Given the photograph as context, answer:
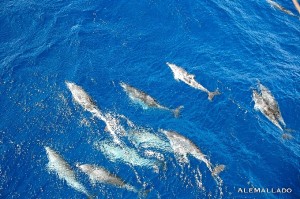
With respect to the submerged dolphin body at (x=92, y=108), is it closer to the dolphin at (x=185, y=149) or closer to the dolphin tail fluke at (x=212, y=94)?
the dolphin at (x=185, y=149)

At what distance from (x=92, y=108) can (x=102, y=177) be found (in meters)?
6.08

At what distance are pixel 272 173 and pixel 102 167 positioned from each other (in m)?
12.4

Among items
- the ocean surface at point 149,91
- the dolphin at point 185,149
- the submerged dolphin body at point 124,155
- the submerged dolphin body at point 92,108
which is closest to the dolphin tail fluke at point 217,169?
the dolphin at point 185,149

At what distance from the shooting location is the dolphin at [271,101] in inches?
1058

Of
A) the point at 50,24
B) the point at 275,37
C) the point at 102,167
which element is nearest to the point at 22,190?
the point at 102,167

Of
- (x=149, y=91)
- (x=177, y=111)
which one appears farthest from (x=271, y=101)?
(x=149, y=91)

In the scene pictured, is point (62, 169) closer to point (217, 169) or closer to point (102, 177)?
point (102, 177)

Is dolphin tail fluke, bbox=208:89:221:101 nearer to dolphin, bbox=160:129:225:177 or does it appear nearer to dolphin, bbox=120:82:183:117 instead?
dolphin, bbox=120:82:183:117

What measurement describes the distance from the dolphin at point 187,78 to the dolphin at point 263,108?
3192mm

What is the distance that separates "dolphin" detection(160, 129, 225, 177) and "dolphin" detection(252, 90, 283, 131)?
21.4ft

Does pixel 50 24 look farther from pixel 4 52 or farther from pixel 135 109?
pixel 135 109

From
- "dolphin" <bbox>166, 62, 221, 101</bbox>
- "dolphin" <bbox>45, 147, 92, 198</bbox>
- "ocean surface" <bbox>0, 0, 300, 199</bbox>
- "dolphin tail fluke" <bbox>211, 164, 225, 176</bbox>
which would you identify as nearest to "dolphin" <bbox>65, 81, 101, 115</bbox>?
"ocean surface" <bbox>0, 0, 300, 199</bbox>

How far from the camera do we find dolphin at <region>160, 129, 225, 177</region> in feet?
77.0

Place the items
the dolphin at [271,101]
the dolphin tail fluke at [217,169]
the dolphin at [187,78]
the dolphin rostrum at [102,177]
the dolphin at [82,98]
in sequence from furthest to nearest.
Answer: the dolphin at [187,78], the dolphin at [271,101], the dolphin at [82,98], the dolphin tail fluke at [217,169], the dolphin rostrum at [102,177]
